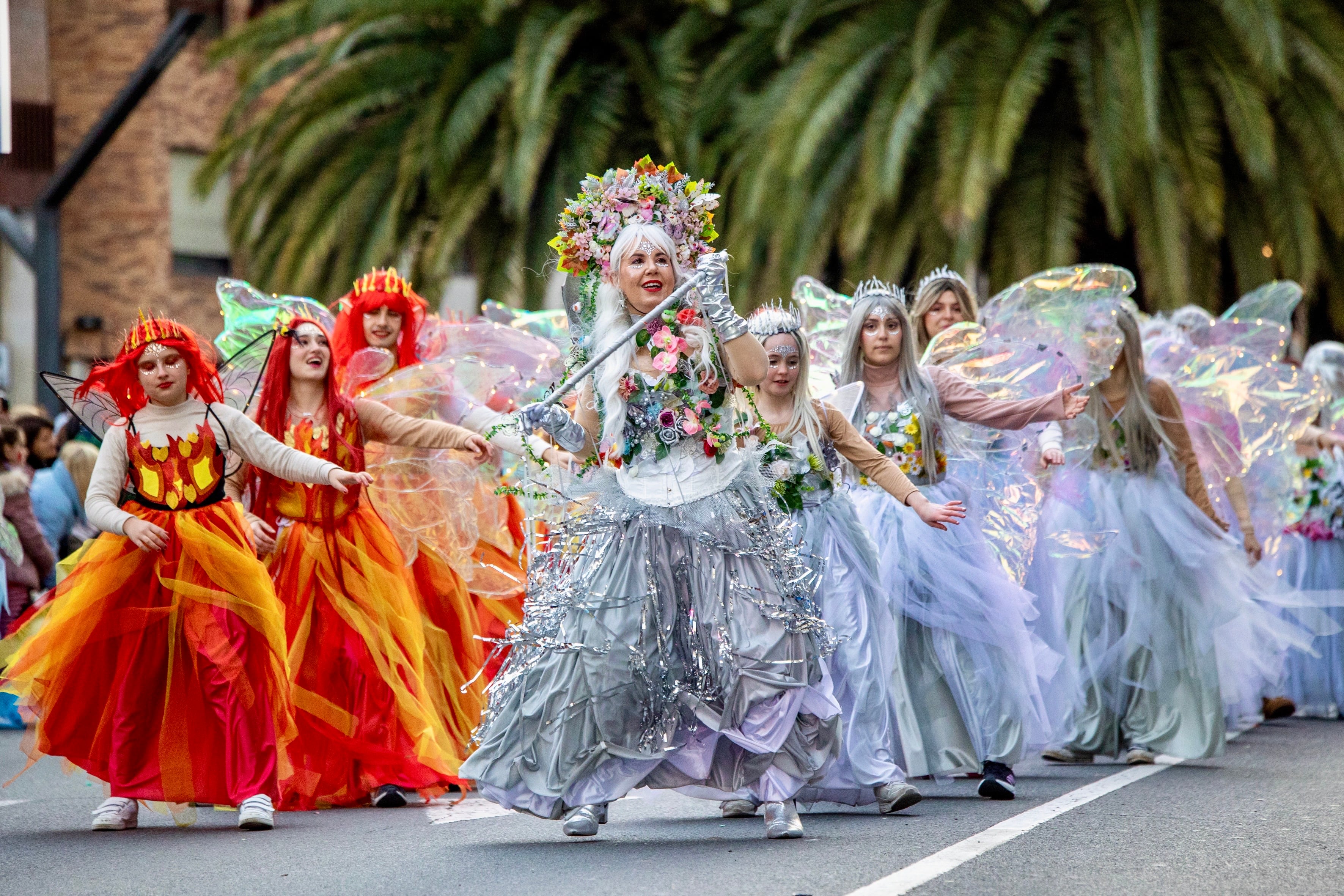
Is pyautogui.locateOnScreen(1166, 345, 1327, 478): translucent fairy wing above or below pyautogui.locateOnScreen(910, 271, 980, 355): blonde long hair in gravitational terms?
below

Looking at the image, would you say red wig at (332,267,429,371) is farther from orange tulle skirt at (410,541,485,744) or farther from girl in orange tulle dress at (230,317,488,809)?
orange tulle skirt at (410,541,485,744)

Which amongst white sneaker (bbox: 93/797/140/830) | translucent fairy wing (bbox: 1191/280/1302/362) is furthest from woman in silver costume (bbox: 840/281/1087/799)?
translucent fairy wing (bbox: 1191/280/1302/362)

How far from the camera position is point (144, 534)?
7039mm

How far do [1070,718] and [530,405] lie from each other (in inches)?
143

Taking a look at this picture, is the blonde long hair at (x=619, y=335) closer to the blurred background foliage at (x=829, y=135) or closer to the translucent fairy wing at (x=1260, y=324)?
the translucent fairy wing at (x=1260, y=324)

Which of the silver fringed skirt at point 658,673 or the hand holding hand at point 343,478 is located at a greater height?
the hand holding hand at point 343,478

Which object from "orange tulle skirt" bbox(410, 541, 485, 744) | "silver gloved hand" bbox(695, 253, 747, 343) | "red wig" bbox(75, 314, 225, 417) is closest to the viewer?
"silver gloved hand" bbox(695, 253, 747, 343)

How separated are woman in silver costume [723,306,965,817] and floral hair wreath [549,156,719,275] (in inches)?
26.1

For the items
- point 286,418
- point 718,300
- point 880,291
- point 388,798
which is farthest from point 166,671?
point 880,291

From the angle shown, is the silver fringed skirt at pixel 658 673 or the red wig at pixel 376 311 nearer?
the silver fringed skirt at pixel 658 673

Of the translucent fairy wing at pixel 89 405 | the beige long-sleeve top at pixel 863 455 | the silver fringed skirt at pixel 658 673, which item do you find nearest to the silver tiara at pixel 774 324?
the beige long-sleeve top at pixel 863 455

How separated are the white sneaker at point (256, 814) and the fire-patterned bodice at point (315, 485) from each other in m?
1.56

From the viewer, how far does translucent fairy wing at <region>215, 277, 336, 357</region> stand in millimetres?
9195

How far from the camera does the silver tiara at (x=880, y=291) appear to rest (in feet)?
27.1
